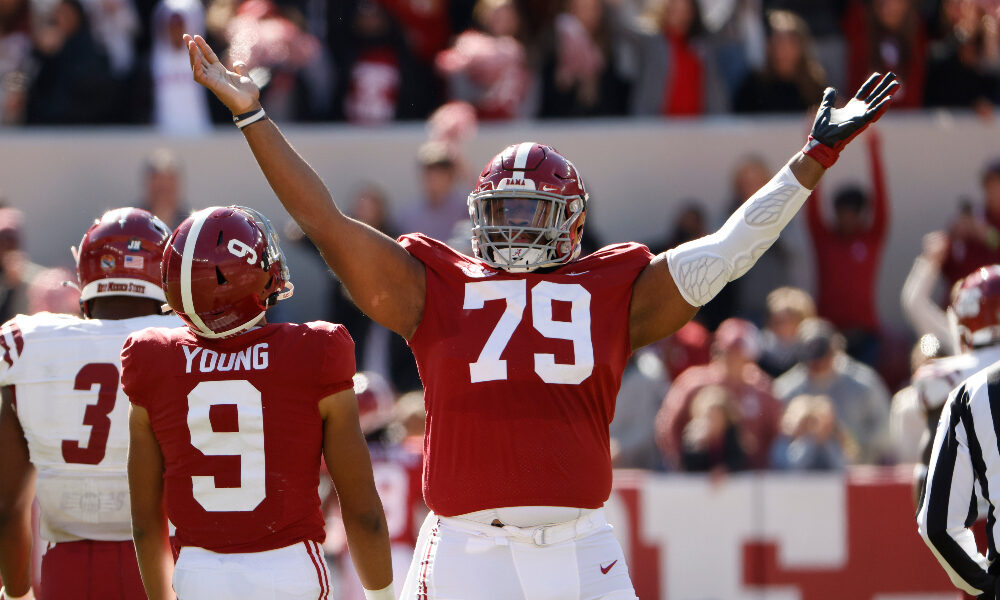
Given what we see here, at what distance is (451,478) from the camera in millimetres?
3740

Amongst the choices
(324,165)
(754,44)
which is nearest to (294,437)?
(324,165)

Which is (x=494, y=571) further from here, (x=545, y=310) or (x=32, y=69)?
(x=32, y=69)

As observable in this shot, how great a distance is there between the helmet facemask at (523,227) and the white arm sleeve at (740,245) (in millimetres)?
325

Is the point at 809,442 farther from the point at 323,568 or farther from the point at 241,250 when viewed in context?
the point at 241,250

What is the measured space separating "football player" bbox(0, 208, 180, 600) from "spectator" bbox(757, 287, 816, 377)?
5.76 m

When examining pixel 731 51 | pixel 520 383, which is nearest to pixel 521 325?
pixel 520 383

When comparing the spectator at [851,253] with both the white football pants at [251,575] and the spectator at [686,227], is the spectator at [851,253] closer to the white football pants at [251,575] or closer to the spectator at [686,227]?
the spectator at [686,227]

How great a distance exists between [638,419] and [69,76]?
502 centimetres

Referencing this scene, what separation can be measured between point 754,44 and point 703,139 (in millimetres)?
874

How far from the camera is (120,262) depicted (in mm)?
4355

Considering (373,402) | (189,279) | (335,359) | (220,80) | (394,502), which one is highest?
(220,80)

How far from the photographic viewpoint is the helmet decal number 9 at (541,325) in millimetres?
3744

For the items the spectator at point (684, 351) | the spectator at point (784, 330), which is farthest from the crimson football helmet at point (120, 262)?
the spectator at point (784, 330)

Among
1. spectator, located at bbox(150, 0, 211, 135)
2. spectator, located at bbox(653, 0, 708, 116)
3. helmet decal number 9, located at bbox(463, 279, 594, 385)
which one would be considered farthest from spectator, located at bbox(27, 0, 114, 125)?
helmet decal number 9, located at bbox(463, 279, 594, 385)
